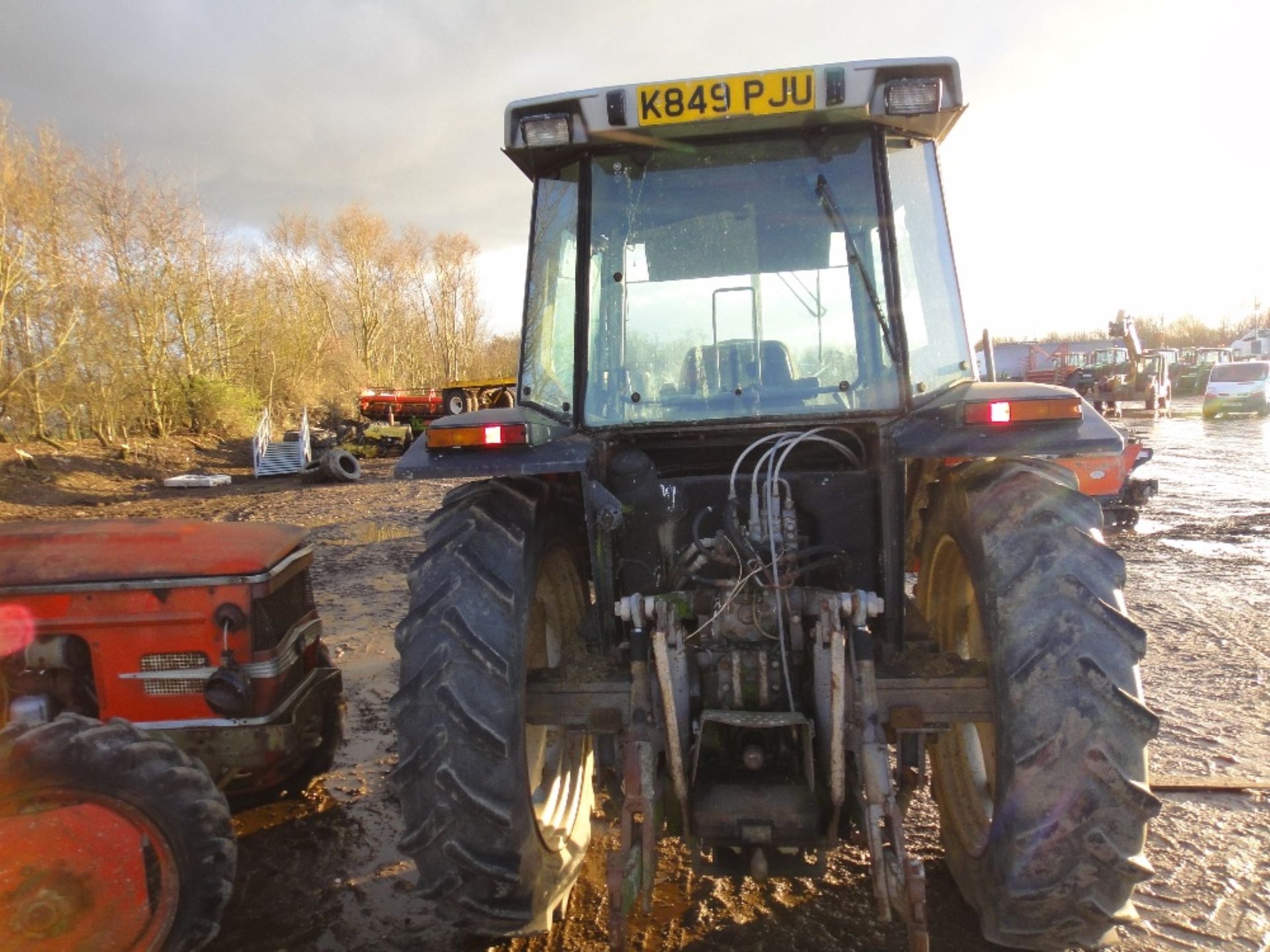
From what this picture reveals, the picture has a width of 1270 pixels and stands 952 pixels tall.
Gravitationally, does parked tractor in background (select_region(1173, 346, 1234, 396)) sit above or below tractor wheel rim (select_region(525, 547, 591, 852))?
above

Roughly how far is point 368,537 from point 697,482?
8.34 metres

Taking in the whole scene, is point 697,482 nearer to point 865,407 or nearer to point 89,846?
point 865,407

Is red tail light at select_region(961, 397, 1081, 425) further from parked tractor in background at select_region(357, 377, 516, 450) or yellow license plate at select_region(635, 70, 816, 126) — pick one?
parked tractor in background at select_region(357, 377, 516, 450)

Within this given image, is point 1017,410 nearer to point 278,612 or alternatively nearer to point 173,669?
point 278,612

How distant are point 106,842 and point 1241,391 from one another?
2970 centimetres

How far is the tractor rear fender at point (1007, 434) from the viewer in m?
2.36

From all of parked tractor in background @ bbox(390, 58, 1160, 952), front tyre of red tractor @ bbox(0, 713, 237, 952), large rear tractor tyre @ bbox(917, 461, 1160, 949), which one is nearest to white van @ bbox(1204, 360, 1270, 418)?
parked tractor in background @ bbox(390, 58, 1160, 952)

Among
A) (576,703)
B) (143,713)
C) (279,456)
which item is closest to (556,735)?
(576,703)

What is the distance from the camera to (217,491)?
54.4 ft

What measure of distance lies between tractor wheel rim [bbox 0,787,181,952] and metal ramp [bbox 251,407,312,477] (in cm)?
1715

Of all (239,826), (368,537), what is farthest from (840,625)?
(368,537)

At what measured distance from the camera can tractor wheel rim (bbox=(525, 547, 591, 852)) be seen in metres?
2.89

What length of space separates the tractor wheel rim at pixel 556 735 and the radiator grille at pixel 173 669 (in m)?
1.37

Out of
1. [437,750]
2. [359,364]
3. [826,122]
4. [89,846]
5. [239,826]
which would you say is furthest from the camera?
[359,364]
